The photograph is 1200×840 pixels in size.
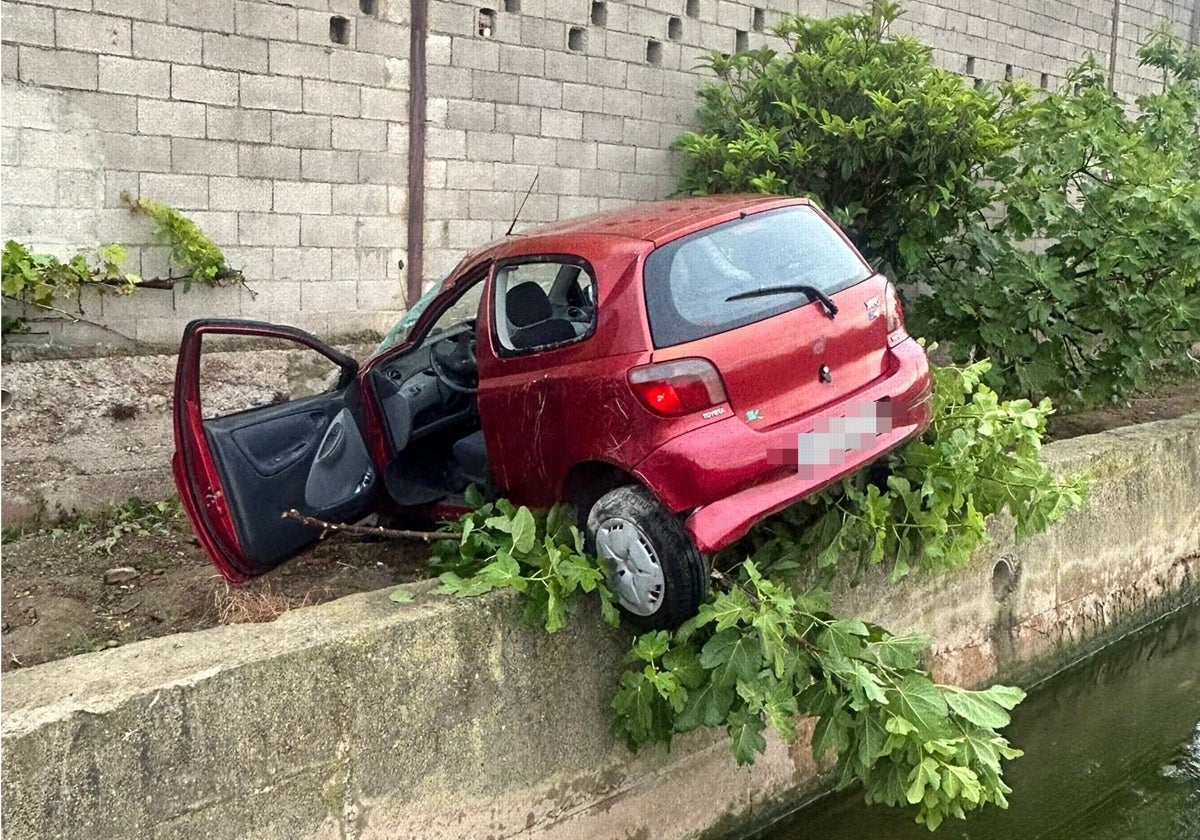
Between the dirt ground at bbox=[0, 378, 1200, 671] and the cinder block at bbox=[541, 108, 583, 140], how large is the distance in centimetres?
352

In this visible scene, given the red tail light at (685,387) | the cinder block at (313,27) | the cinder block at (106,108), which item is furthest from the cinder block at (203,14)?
the red tail light at (685,387)

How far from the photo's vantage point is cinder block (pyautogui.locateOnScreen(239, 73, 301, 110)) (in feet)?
19.5

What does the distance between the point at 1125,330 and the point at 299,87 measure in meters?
5.33

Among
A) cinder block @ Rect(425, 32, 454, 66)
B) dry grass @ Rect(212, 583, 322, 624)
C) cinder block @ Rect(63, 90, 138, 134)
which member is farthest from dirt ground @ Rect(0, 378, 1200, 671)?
cinder block @ Rect(425, 32, 454, 66)

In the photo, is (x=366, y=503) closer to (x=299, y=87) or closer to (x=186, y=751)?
(x=186, y=751)

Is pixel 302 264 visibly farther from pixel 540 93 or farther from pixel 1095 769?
pixel 1095 769

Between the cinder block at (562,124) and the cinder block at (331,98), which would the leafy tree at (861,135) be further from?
the cinder block at (331,98)

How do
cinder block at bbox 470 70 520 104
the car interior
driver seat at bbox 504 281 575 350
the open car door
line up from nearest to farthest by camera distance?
the open car door, driver seat at bbox 504 281 575 350, the car interior, cinder block at bbox 470 70 520 104

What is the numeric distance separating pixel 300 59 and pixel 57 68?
1322 millimetres

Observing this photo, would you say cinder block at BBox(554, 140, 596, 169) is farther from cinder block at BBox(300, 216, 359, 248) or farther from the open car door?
the open car door

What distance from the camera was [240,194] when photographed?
19.7 ft

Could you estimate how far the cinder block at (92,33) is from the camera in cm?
528

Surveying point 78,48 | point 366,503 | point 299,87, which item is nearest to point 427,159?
point 299,87

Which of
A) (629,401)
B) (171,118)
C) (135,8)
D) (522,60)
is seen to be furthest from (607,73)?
(629,401)
